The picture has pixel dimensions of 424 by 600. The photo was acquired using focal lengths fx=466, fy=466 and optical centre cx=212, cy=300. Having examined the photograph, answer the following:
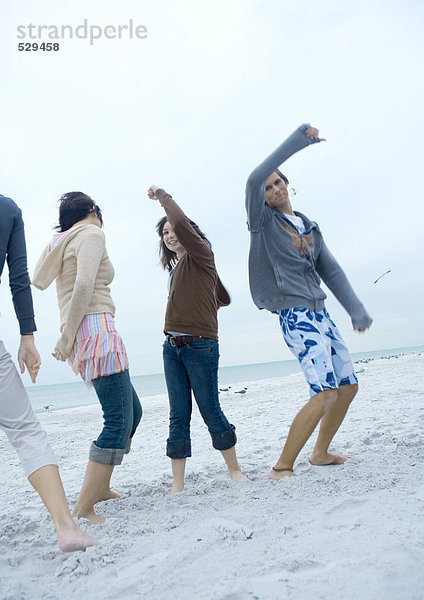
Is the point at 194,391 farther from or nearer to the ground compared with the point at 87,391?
farther from the ground

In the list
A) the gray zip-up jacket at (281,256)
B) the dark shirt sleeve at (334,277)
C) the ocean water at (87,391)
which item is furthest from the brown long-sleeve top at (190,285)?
the ocean water at (87,391)

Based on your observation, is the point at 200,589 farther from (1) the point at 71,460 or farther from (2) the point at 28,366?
(1) the point at 71,460

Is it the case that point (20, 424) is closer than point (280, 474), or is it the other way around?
point (20, 424)

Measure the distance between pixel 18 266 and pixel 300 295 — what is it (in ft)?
5.68

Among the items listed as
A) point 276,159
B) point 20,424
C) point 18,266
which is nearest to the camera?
point 20,424

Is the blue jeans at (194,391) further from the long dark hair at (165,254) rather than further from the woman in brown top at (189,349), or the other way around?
the long dark hair at (165,254)

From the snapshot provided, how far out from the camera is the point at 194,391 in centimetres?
310

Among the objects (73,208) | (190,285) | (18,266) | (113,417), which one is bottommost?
(113,417)

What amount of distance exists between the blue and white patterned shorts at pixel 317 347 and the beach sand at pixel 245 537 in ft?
1.88

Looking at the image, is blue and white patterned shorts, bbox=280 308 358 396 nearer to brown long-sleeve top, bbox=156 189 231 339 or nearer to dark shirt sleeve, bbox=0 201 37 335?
brown long-sleeve top, bbox=156 189 231 339

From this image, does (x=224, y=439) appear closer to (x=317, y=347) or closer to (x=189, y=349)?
(x=189, y=349)

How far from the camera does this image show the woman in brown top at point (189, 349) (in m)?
→ 3.08

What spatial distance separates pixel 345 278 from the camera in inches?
138

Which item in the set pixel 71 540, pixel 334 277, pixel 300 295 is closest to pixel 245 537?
pixel 71 540
